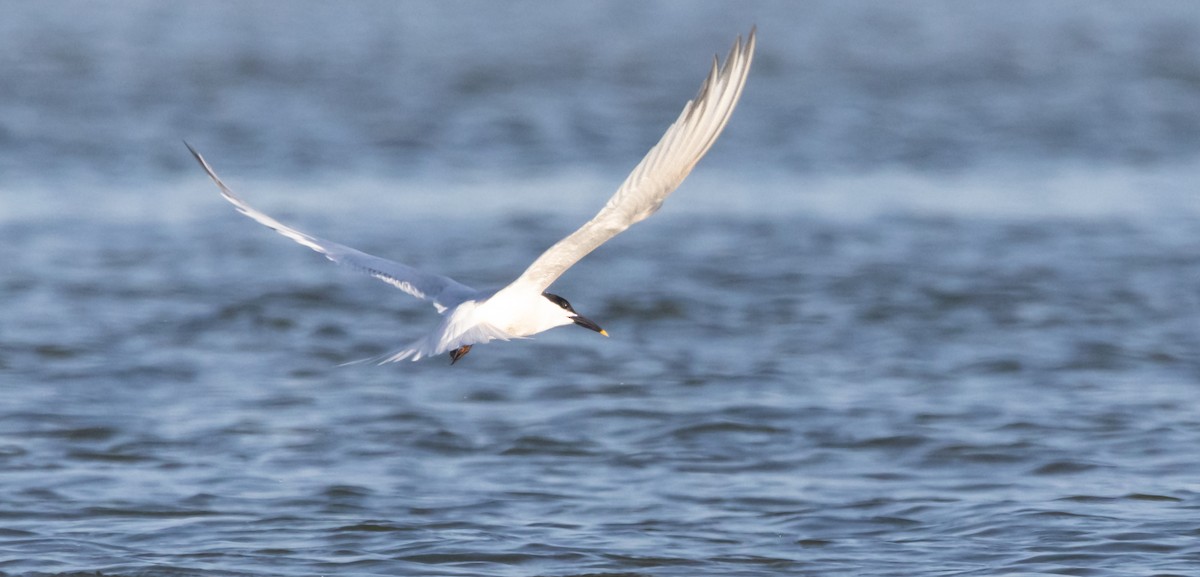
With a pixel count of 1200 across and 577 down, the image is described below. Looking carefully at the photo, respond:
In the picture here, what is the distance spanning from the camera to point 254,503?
8.00 meters

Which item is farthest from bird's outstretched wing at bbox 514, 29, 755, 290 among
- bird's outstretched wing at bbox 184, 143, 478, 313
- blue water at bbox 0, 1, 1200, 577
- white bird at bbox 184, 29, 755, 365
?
blue water at bbox 0, 1, 1200, 577

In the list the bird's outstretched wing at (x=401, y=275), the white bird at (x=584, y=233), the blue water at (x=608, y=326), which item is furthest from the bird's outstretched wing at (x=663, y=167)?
the blue water at (x=608, y=326)

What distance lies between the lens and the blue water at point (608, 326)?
25.1 ft

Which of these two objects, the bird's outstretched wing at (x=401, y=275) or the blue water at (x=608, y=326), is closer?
the bird's outstretched wing at (x=401, y=275)

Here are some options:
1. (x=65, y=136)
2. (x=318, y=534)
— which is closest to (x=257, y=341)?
(x=318, y=534)

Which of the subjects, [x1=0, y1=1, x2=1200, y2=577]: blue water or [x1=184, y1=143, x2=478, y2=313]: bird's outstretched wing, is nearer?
[x1=184, y1=143, x2=478, y2=313]: bird's outstretched wing

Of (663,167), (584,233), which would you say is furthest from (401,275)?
(663,167)

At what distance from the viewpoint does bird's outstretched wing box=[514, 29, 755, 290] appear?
20.2ft

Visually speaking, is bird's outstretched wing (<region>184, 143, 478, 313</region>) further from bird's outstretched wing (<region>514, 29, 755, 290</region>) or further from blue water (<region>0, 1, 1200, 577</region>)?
blue water (<region>0, 1, 1200, 577</region>)

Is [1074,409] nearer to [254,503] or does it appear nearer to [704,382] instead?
[704,382]

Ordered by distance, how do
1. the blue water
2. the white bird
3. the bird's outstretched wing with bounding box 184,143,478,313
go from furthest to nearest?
the blue water
the bird's outstretched wing with bounding box 184,143,478,313
the white bird

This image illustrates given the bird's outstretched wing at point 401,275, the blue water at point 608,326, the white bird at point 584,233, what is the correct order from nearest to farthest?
the white bird at point 584,233 → the bird's outstretched wing at point 401,275 → the blue water at point 608,326

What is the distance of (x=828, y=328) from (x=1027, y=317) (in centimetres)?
132

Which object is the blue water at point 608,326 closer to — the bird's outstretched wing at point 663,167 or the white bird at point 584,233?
the white bird at point 584,233
